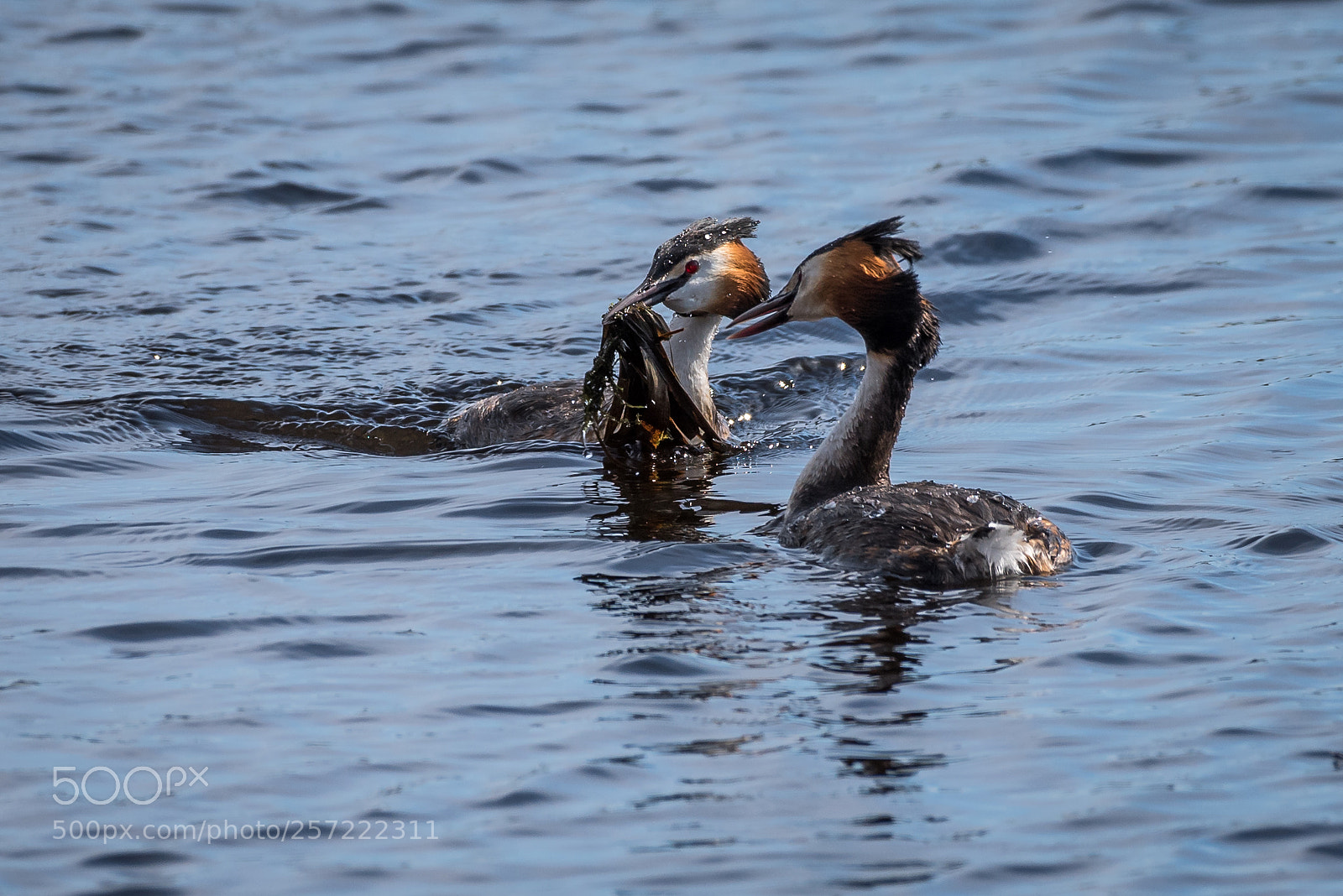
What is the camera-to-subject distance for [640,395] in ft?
26.7

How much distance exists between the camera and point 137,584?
5.93 metres

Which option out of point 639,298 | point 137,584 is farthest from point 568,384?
point 137,584

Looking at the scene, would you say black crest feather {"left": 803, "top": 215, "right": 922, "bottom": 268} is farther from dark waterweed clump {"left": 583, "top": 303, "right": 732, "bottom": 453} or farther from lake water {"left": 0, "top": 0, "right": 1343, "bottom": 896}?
dark waterweed clump {"left": 583, "top": 303, "right": 732, "bottom": 453}

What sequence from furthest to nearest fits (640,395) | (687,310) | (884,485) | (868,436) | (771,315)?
(687,310), (640,395), (771,315), (868,436), (884,485)

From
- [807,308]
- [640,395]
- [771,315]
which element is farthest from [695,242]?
[807,308]

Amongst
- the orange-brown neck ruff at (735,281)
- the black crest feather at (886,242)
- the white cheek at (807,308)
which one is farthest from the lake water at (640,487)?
the black crest feather at (886,242)

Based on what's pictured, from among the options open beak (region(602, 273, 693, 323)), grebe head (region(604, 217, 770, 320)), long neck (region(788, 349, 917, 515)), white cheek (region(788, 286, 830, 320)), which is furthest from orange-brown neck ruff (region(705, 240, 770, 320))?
long neck (region(788, 349, 917, 515))

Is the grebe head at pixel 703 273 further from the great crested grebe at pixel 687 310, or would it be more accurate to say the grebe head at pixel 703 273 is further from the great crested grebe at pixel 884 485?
the great crested grebe at pixel 884 485

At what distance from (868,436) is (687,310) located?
6.12 ft

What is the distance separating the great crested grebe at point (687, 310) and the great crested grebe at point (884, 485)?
1281 millimetres

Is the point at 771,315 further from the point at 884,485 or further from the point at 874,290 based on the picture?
the point at 884,485

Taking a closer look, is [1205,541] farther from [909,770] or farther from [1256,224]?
[1256,224]

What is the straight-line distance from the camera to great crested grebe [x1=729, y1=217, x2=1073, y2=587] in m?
5.93

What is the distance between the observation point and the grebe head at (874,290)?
22.2 feet
